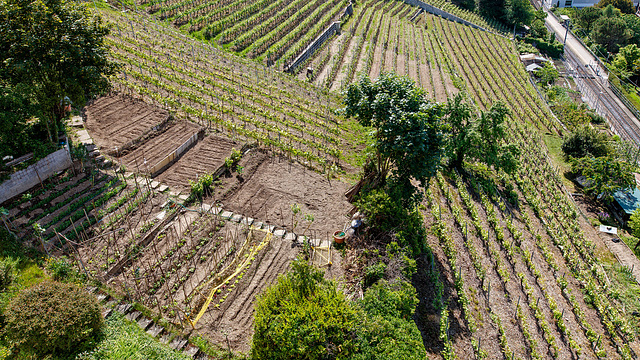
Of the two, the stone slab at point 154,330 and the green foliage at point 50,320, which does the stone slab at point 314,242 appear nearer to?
the stone slab at point 154,330

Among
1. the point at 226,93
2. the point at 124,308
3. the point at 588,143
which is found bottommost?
the point at 588,143

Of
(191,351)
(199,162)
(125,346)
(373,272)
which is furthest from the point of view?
(199,162)

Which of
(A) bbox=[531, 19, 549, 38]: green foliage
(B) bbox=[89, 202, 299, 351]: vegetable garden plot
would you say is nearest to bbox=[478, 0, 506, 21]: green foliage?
(A) bbox=[531, 19, 549, 38]: green foliage

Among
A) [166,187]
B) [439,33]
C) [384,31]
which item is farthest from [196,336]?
[439,33]

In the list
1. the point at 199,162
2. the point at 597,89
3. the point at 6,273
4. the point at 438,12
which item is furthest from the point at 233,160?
the point at 438,12

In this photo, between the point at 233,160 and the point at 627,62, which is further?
the point at 627,62

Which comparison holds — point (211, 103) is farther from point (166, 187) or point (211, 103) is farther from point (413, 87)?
point (413, 87)

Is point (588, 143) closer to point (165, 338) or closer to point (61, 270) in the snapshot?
point (165, 338)
